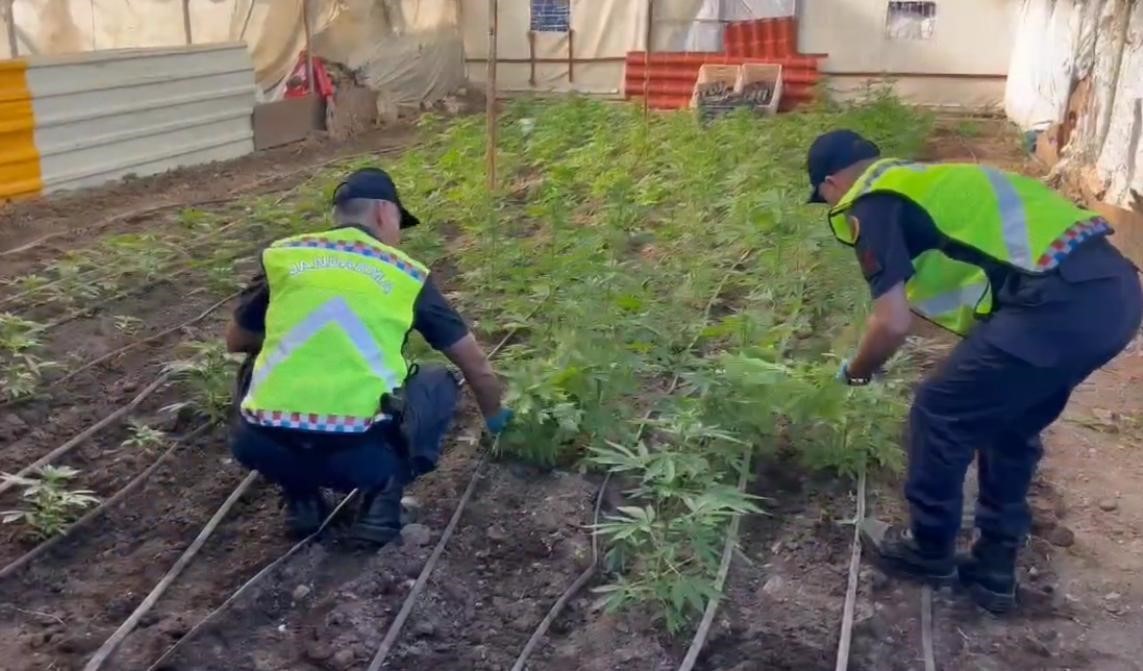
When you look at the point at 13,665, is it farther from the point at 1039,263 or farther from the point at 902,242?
the point at 1039,263

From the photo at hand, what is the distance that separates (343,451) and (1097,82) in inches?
290

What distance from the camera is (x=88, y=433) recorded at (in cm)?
491

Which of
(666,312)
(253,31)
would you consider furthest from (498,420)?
(253,31)

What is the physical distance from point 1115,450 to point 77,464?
4300 millimetres

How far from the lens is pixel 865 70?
1677 cm

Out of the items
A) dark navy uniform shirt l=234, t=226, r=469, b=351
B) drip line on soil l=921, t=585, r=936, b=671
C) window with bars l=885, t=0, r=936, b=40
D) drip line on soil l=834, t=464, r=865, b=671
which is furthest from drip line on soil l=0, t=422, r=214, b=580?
window with bars l=885, t=0, r=936, b=40

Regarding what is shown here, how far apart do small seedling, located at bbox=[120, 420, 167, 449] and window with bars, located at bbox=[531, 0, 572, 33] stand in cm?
1381

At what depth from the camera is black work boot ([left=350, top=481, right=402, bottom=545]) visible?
13.1 feet

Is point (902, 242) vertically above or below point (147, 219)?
above

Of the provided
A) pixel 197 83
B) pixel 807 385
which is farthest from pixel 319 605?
pixel 197 83

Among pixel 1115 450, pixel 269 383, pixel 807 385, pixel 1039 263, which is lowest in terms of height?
pixel 1115 450

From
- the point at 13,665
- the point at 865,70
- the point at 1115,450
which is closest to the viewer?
the point at 13,665

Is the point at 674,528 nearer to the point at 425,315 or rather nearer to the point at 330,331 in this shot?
the point at 425,315

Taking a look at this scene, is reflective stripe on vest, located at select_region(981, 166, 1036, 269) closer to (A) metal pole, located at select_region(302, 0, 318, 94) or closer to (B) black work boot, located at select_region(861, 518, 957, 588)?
(B) black work boot, located at select_region(861, 518, 957, 588)
